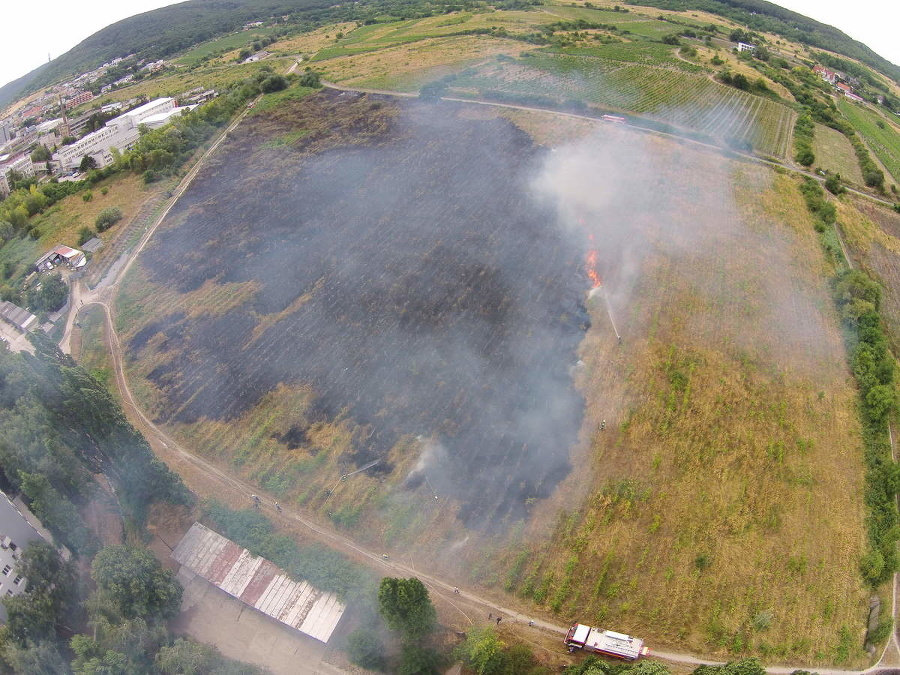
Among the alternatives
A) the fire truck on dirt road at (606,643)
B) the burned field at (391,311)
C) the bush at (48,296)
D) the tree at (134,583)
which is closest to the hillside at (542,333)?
the burned field at (391,311)

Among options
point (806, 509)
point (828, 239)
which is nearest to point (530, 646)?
point (806, 509)

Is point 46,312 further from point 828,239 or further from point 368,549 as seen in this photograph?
point 828,239

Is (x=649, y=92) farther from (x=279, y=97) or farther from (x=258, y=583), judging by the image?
(x=258, y=583)

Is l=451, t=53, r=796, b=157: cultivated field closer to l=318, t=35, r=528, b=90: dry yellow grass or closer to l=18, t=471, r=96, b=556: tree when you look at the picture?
l=318, t=35, r=528, b=90: dry yellow grass

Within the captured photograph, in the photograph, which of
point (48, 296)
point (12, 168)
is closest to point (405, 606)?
point (48, 296)

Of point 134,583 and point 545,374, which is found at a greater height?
point 134,583

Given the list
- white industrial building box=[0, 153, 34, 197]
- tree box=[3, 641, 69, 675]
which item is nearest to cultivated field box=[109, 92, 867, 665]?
tree box=[3, 641, 69, 675]

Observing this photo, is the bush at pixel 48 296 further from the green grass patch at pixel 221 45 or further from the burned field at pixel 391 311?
the green grass patch at pixel 221 45
